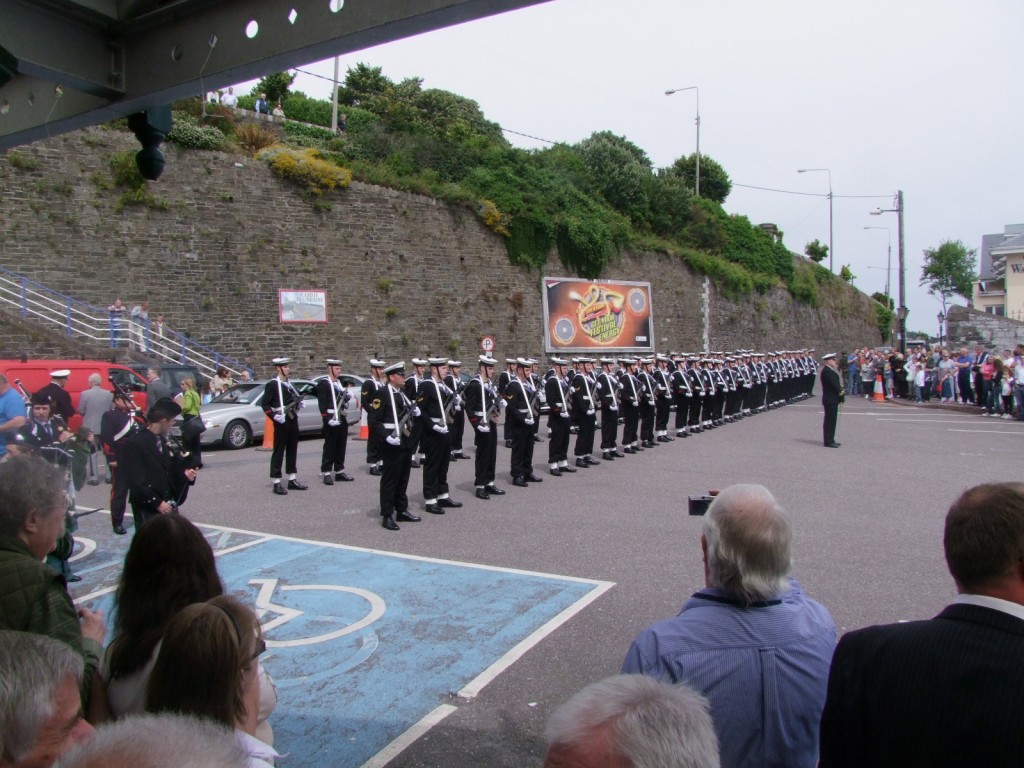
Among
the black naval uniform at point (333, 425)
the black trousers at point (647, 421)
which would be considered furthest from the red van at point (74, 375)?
the black trousers at point (647, 421)

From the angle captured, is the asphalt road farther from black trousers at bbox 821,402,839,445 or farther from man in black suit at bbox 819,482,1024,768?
man in black suit at bbox 819,482,1024,768

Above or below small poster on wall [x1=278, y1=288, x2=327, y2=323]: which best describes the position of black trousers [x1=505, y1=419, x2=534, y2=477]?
below

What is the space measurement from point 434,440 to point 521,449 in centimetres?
230

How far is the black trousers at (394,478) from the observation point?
30.7 ft

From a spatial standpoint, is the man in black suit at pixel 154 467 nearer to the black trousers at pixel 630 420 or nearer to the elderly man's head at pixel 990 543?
the elderly man's head at pixel 990 543

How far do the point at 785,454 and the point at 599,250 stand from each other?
2189 centimetres

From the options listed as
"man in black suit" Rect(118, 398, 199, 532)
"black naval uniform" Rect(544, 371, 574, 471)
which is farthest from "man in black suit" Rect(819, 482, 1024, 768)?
"black naval uniform" Rect(544, 371, 574, 471)

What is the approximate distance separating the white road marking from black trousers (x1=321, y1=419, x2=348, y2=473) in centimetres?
840

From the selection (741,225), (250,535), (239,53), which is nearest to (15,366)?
(250,535)

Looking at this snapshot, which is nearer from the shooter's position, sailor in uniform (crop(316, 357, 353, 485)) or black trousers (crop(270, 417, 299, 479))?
black trousers (crop(270, 417, 299, 479))

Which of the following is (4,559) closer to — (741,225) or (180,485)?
(180,485)

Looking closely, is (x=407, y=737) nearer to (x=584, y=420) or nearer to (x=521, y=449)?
(x=521, y=449)

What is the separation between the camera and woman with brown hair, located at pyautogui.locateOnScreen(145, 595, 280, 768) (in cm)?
216

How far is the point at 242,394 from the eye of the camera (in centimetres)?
1797
